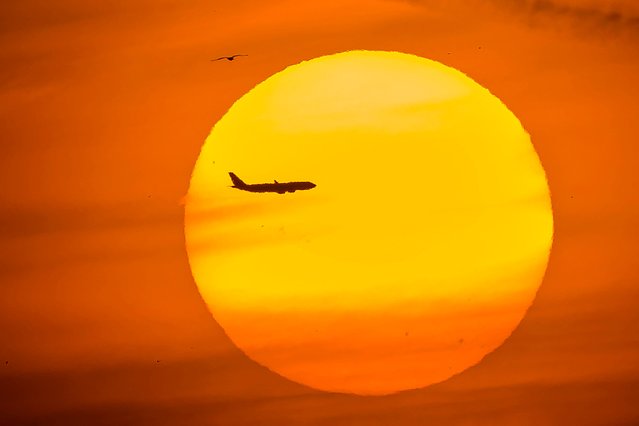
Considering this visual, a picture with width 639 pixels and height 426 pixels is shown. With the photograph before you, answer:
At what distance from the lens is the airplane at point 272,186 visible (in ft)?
3.02

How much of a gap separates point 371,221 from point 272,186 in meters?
0.14

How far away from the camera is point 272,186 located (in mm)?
939

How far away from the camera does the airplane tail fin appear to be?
0.95 metres

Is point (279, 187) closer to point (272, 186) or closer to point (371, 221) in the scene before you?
point (272, 186)

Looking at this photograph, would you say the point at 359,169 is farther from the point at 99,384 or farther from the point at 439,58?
the point at 99,384

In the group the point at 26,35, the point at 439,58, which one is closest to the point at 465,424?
the point at 439,58

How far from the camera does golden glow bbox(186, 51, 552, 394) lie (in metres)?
0.92

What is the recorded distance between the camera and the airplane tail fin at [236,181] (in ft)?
3.12

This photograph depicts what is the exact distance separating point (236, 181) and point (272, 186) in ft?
0.17

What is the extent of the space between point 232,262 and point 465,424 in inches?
19.6

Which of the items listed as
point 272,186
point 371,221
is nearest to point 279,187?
point 272,186

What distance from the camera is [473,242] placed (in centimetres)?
93

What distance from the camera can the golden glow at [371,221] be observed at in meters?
0.92

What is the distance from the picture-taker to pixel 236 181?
0.96 meters
